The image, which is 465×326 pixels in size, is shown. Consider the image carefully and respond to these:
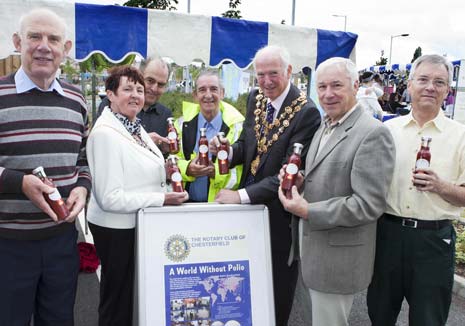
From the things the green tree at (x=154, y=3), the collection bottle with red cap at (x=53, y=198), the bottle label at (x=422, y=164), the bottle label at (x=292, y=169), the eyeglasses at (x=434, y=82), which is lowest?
the collection bottle with red cap at (x=53, y=198)

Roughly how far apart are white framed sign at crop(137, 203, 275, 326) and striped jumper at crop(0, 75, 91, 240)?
514 millimetres

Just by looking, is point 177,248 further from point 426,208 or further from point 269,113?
point 426,208

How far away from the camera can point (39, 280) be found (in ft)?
7.09

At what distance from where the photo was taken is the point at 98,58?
18.1 feet

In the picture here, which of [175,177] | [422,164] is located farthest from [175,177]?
[422,164]

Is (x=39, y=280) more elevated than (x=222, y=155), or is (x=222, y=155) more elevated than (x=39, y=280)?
(x=222, y=155)

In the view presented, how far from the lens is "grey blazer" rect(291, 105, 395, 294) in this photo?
6.48 feet

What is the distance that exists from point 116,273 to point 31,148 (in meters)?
0.97

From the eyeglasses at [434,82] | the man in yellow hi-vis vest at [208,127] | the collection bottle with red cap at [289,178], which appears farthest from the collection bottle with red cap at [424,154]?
the man in yellow hi-vis vest at [208,127]

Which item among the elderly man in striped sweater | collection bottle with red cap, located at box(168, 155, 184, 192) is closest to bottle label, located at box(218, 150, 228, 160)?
collection bottle with red cap, located at box(168, 155, 184, 192)

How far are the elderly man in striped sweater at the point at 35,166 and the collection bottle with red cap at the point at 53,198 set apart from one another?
0.02 metres

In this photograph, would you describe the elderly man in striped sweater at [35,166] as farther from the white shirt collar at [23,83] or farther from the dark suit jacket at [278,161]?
the dark suit jacket at [278,161]

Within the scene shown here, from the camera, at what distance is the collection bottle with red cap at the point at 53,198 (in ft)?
6.20

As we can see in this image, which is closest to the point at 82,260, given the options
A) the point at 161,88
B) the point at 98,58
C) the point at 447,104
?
the point at 161,88
